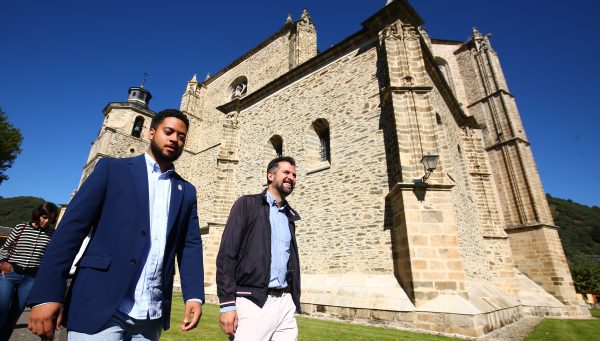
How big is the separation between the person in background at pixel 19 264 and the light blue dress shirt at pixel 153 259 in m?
2.80

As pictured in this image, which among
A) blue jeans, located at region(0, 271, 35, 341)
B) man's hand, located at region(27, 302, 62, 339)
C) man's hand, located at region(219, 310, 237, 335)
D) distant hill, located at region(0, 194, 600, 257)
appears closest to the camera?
man's hand, located at region(27, 302, 62, 339)

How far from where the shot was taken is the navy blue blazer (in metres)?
1.25

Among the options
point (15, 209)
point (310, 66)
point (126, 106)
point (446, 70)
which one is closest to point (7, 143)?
point (126, 106)

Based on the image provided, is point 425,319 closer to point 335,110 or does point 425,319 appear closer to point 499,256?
point 335,110

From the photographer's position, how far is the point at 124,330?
53.3 inches

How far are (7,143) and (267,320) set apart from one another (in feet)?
80.0

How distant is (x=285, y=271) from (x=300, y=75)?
10040mm

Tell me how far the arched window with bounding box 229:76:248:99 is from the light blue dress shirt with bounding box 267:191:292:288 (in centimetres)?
1761

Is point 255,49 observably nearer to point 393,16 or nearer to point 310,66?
point 310,66

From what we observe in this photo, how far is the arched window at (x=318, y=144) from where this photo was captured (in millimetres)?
9672

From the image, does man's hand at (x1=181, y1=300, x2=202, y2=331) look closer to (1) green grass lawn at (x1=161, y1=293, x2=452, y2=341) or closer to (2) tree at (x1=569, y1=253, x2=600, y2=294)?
(1) green grass lawn at (x1=161, y1=293, x2=452, y2=341)

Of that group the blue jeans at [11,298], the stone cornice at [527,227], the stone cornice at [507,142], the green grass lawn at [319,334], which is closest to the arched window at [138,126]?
the green grass lawn at [319,334]

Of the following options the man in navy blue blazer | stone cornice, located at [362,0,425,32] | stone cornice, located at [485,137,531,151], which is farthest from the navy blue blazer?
stone cornice, located at [485,137,531,151]

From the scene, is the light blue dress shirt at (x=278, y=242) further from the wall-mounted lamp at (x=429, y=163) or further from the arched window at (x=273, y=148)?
the arched window at (x=273, y=148)
